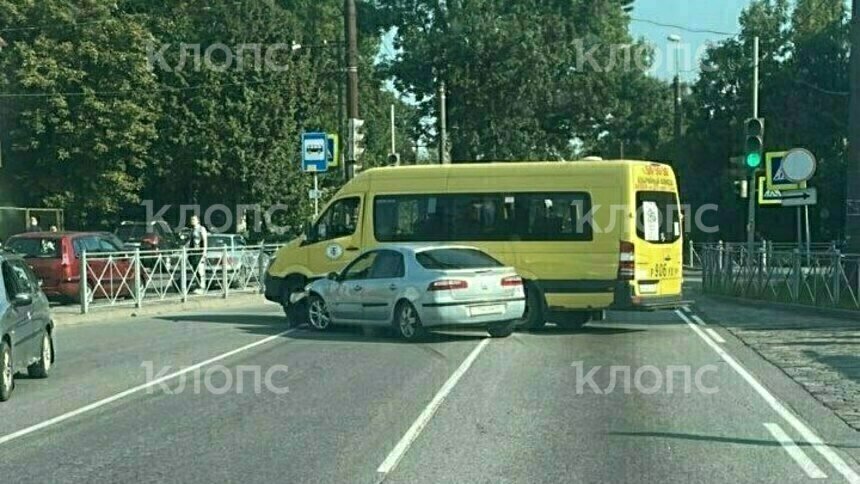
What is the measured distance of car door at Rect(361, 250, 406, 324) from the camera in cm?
1722

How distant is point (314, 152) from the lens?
29922 millimetres

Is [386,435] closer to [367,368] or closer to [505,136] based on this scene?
[367,368]

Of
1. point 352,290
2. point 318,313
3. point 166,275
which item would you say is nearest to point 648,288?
point 352,290

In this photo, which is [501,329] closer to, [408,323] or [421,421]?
[408,323]

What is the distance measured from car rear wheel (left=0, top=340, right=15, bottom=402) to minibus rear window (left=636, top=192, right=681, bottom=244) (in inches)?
400

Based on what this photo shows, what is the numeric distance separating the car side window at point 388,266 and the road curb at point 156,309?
6.45 metres

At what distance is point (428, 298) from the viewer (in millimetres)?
16703

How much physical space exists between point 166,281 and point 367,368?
39.2ft

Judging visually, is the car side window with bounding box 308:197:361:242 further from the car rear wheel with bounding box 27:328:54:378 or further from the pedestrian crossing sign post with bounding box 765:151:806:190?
the pedestrian crossing sign post with bounding box 765:151:806:190

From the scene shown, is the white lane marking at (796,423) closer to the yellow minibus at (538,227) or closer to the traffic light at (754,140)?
the yellow minibus at (538,227)

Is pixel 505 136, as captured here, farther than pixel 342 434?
Yes

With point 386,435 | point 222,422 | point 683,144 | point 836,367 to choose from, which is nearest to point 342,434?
point 386,435

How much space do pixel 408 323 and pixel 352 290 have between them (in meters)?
1.29

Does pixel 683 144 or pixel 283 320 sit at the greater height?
pixel 683 144
